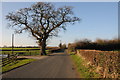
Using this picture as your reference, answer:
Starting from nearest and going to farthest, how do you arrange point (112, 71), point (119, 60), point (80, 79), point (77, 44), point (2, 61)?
point (119, 60) → point (112, 71) → point (80, 79) → point (2, 61) → point (77, 44)

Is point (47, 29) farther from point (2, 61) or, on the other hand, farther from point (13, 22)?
point (2, 61)

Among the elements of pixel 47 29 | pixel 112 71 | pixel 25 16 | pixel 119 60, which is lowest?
pixel 112 71

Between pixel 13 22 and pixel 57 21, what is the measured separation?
9.71 metres

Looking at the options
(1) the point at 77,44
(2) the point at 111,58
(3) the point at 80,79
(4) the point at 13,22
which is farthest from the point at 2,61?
(1) the point at 77,44

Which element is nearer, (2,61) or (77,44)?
(2,61)

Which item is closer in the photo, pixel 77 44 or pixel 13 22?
pixel 13 22

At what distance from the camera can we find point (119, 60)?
698 centimetres

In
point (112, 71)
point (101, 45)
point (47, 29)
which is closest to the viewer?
point (112, 71)

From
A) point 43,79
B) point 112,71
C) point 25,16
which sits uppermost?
point 25,16

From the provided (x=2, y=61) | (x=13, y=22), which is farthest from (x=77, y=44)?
(x=2, y=61)

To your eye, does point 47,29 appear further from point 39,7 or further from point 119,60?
point 119,60

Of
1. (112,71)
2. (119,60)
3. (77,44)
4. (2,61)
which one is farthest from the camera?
(77,44)

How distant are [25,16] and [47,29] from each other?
570 centimetres

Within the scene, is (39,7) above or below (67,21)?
above
